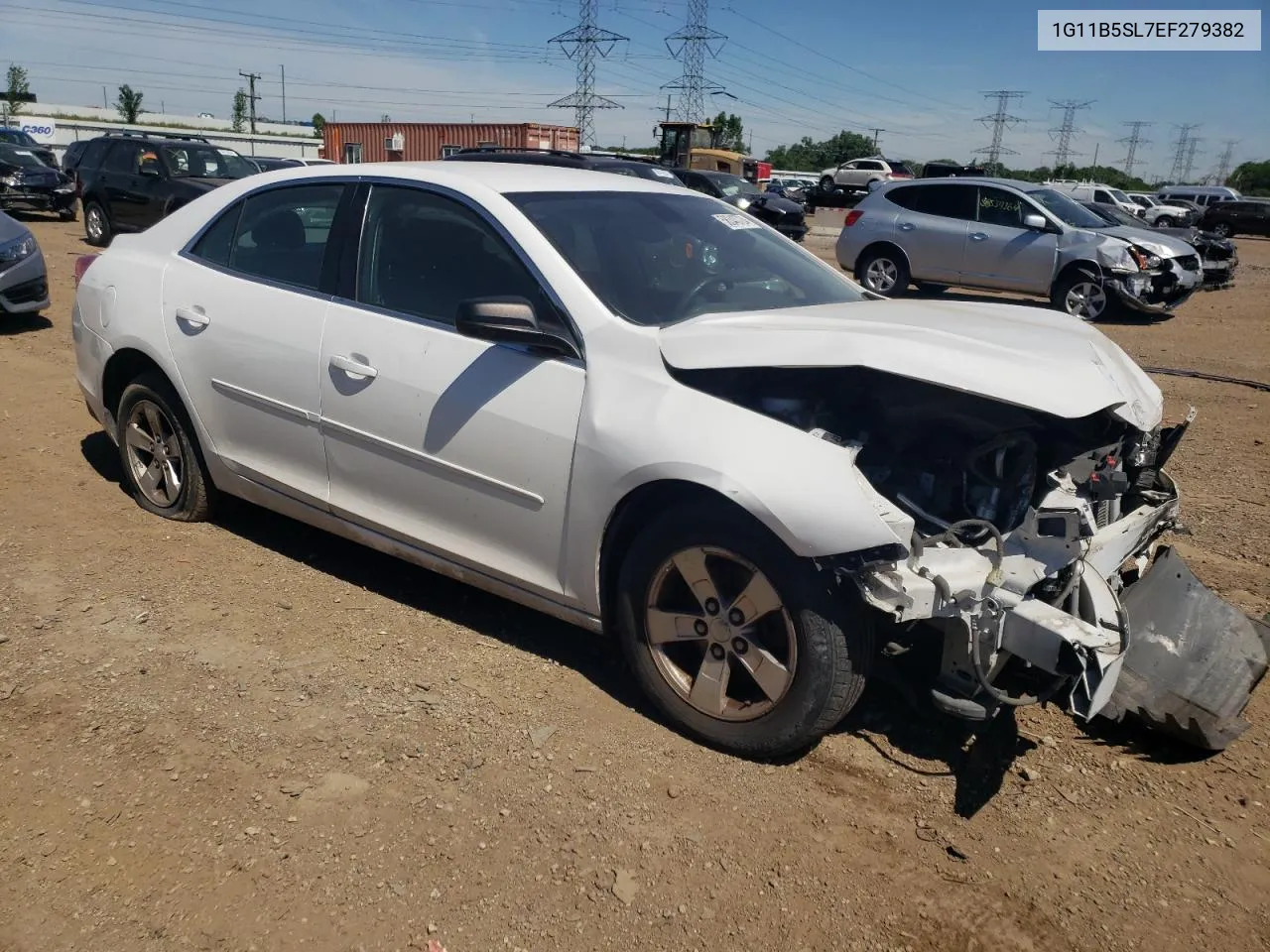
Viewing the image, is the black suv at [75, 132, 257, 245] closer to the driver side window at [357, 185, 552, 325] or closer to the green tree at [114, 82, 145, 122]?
the driver side window at [357, 185, 552, 325]

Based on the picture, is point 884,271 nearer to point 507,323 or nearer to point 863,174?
point 507,323

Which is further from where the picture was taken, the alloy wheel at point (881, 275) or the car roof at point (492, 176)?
the alloy wheel at point (881, 275)

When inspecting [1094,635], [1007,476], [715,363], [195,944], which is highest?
[715,363]

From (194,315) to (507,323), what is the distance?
1.81 m

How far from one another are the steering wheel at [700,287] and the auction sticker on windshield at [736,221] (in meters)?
0.51

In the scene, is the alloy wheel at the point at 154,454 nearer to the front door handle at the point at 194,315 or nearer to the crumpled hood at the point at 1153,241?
the front door handle at the point at 194,315

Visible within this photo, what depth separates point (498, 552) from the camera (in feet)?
11.3

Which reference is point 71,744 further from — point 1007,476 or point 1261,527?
point 1261,527

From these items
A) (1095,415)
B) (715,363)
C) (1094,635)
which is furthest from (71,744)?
(1095,415)

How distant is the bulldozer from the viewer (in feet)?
132

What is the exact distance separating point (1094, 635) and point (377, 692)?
2.25m

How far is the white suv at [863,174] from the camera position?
40.4 meters

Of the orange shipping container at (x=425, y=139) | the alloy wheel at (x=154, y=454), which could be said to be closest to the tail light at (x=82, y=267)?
the alloy wheel at (x=154, y=454)

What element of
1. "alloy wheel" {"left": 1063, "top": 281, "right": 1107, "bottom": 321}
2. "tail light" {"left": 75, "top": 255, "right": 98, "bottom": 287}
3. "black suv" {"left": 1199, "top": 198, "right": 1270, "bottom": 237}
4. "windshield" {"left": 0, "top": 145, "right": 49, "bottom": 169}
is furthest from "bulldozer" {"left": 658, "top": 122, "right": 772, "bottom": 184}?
"tail light" {"left": 75, "top": 255, "right": 98, "bottom": 287}
